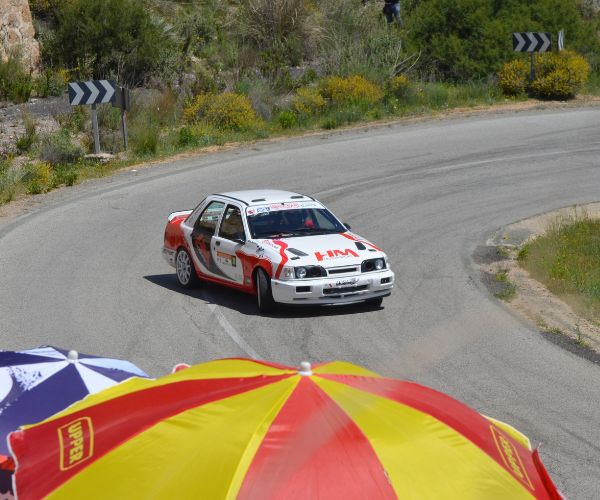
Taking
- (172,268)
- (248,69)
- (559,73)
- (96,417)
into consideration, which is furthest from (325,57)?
(96,417)

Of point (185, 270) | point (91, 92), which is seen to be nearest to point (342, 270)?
point (185, 270)

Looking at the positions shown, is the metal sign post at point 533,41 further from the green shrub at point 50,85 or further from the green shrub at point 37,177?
the green shrub at point 37,177

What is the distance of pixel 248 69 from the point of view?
33.9 meters

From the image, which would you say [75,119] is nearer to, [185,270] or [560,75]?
[185,270]

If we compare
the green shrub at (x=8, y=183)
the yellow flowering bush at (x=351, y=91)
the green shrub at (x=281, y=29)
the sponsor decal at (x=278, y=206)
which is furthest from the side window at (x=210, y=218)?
the green shrub at (x=281, y=29)

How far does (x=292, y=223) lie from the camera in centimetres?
1446

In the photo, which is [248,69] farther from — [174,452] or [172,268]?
[174,452]

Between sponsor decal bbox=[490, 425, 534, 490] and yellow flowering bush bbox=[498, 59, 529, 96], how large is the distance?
90.1 ft

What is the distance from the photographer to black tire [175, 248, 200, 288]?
15.1 metres

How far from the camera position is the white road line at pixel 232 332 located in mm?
12102

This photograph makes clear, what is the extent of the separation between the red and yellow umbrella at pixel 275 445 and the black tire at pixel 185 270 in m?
9.65

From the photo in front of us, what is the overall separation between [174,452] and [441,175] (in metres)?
19.4

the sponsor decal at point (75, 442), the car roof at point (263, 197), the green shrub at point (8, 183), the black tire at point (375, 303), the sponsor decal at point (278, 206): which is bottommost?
the black tire at point (375, 303)

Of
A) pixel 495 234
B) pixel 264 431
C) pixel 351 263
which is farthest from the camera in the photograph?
pixel 495 234
